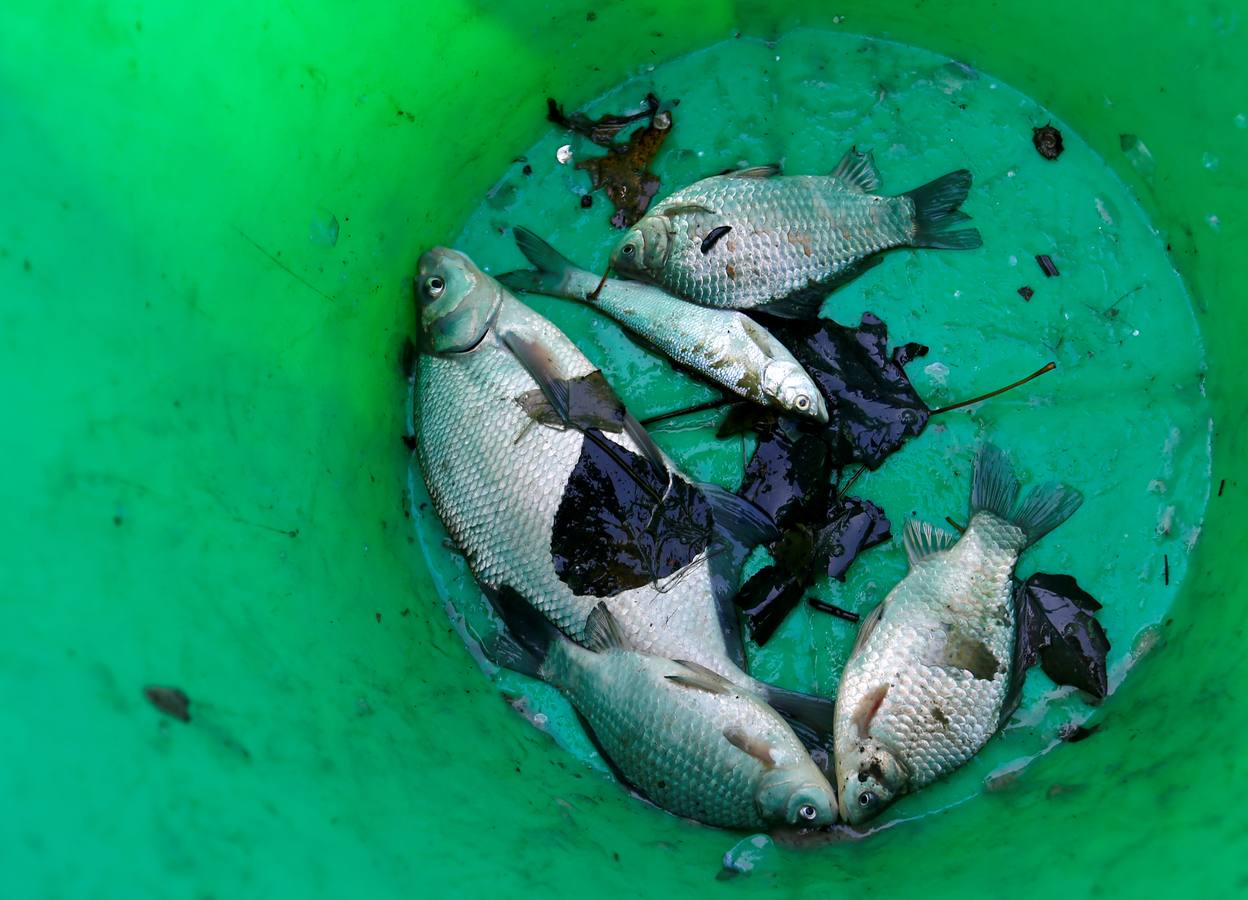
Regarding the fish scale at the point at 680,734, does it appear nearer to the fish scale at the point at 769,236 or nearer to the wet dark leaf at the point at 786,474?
the wet dark leaf at the point at 786,474

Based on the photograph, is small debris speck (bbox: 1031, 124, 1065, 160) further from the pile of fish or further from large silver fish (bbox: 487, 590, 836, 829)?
large silver fish (bbox: 487, 590, 836, 829)

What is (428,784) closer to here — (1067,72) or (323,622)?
(323,622)

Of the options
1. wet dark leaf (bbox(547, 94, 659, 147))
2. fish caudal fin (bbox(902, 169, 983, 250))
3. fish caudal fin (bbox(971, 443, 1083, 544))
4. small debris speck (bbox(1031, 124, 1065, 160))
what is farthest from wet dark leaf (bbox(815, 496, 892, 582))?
wet dark leaf (bbox(547, 94, 659, 147))

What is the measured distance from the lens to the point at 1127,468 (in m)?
2.30

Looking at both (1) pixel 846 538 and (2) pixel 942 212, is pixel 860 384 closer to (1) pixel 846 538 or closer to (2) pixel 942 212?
(1) pixel 846 538

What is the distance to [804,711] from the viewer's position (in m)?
2.12

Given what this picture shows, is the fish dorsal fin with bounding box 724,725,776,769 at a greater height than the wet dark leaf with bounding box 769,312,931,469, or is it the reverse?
the wet dark leaf with bounding box 769,312,931,469

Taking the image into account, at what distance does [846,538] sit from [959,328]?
652mm

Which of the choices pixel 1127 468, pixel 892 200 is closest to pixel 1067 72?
pixel 892 200

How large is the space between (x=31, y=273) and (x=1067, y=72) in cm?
239

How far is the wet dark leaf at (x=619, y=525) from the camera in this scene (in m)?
2.13

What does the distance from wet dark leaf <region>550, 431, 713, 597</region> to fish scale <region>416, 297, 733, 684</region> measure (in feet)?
0.08

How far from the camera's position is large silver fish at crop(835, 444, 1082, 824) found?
2006mm

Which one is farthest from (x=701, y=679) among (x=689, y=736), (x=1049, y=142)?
(x=1049, y=142)
